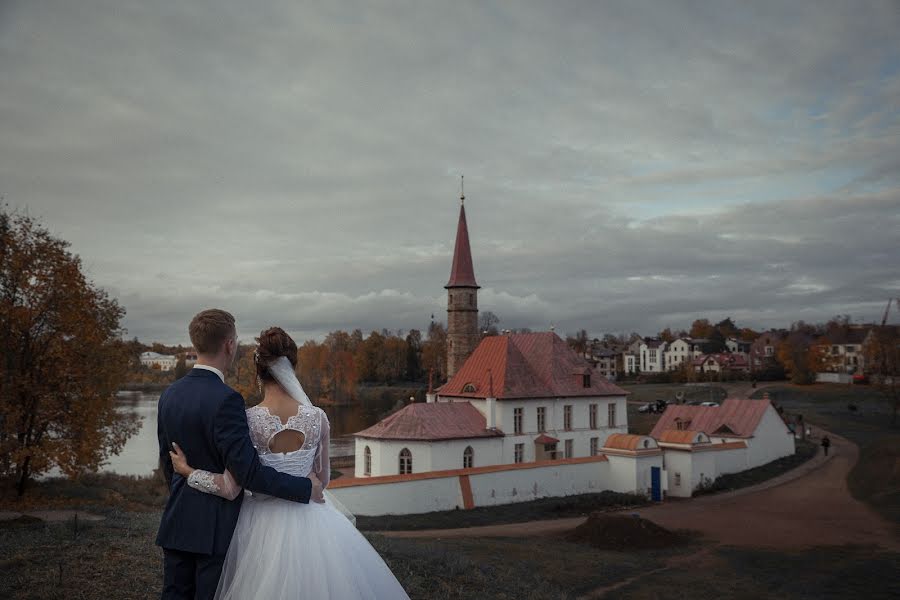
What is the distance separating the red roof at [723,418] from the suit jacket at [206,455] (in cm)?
2998

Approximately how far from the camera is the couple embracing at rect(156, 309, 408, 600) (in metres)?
3.65

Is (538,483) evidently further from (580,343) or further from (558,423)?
(580,343)

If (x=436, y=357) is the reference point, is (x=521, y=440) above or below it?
below

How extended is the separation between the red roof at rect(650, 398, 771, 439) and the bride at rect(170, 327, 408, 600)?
29.3m

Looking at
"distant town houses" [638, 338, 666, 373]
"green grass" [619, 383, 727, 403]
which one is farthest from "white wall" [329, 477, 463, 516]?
"distant town houses" [638, 338, 666, 373]

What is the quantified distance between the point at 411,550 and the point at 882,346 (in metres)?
53.3

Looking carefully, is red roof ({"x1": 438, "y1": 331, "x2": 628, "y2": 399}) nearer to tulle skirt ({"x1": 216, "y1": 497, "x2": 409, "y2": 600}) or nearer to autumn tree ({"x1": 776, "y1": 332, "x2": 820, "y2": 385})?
tulle skirt ({"x1": 216, "y1": 497, "x2": 409, "y2": 600})

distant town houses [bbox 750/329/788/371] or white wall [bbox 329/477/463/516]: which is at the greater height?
distant town houses [bbox 750/329/788/371]

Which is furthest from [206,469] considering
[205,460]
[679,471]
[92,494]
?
[679,471]

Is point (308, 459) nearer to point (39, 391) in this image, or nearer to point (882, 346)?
point (39, 391)

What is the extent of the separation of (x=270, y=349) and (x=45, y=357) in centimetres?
1813

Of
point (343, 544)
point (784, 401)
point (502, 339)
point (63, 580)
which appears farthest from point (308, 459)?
point (784, 401)

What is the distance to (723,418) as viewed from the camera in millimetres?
33812

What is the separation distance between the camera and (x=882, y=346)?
51.7 metres
